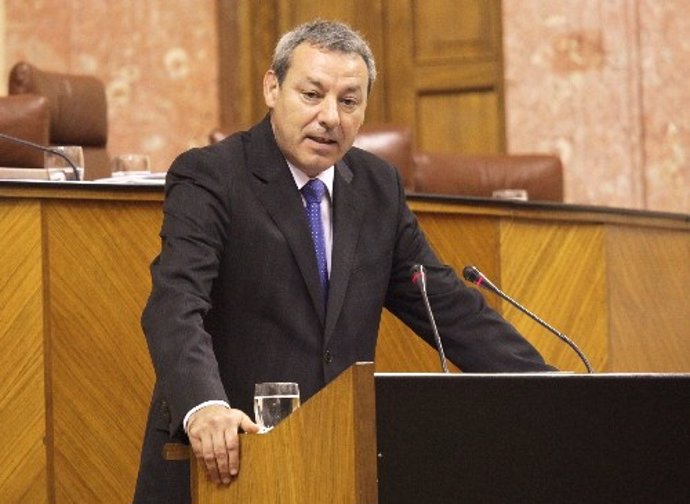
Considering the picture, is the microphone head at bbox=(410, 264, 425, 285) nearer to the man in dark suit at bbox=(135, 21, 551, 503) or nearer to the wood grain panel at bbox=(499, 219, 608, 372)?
the man in dark suit at bbox=(135, 21, 551, 503)

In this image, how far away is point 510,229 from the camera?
164 inches

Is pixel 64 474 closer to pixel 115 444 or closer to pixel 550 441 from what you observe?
pixel 115 444

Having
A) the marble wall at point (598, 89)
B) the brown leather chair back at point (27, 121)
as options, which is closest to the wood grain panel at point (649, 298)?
the brown leather chair back at point (27, 121)

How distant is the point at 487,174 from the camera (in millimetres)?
5691

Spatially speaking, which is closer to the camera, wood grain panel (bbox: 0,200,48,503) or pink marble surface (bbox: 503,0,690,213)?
wood grain panel (bbox: 0,200,48,503)

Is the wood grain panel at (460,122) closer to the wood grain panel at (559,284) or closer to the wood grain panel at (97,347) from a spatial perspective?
the wood grain panel at (559,284)

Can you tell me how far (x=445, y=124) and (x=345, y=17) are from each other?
2.49ft

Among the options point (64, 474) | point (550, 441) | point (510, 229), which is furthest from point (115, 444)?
point (550, 441)

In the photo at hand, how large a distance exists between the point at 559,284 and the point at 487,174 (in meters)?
1.44

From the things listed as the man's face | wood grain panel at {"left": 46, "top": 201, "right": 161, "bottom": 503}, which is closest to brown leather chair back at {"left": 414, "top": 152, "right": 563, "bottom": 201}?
wood grain panel at {"left": 46, "top": 201, "right": 161, "bottom": 503}

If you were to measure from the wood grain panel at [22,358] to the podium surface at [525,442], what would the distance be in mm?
1573

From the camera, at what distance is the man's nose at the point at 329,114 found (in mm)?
2469

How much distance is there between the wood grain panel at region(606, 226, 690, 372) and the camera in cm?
446

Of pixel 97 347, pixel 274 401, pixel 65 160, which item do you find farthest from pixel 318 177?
pixel 65 160
